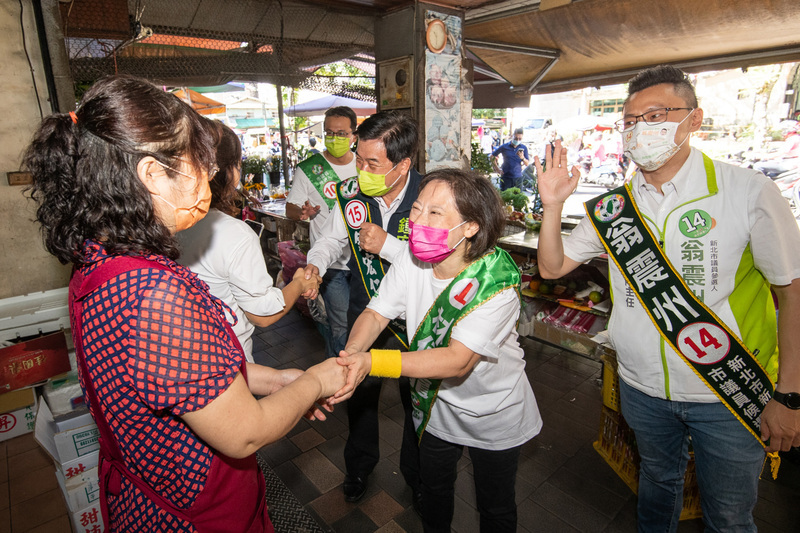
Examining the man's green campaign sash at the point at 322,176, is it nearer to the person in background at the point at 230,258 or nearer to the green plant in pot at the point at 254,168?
the person in background at the point at 230,258

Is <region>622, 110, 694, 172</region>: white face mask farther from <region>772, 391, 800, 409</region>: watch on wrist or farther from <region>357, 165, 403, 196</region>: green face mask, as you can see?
<region>357, 165, 403, 196</region>: green face mask

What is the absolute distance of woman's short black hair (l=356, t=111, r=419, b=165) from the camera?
8.48ft

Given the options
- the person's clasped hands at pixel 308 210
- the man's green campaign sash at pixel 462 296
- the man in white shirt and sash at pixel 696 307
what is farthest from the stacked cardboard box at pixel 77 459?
the man in white shirt and sash at pixel 696 307

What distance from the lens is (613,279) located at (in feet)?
6.93

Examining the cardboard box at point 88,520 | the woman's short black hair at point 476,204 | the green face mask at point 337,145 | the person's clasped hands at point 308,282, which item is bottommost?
the cardboard box at point 88,520

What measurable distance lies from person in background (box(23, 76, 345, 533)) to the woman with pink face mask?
585mm

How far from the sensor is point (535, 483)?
2.89m

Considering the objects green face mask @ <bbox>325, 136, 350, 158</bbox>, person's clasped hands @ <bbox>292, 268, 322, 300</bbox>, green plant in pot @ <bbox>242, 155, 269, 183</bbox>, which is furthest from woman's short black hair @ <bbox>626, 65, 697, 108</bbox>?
green plant in pot @ <bbox>242, 155, 269, 183</bbox>

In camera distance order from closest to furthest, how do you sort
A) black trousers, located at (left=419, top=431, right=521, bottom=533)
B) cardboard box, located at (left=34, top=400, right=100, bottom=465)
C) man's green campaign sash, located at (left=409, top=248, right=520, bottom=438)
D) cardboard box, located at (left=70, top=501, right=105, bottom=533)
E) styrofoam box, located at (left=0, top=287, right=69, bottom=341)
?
man's green campaign sash, located at (left=409, top=248, right=520, bottom=438)
black trousers, located at (left=419, top=431, right=521, bottom=533)
cardboard box, located at (left=34, top=400, right=100, bottom=465)
cardboard box, located at (left=70, top=501, right=105, bottom=533)
styrofoam box, located at (left=0, top=287, right=69, bottom=341)

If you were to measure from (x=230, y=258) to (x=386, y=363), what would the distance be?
0.82m

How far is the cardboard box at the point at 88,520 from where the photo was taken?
2.38m

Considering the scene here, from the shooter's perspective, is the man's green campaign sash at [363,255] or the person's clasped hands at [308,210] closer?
the man's green campaign sash at [363,255]

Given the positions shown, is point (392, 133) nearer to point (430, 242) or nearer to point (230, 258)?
point (430, 242)

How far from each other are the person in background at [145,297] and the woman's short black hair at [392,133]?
150 centimetres
